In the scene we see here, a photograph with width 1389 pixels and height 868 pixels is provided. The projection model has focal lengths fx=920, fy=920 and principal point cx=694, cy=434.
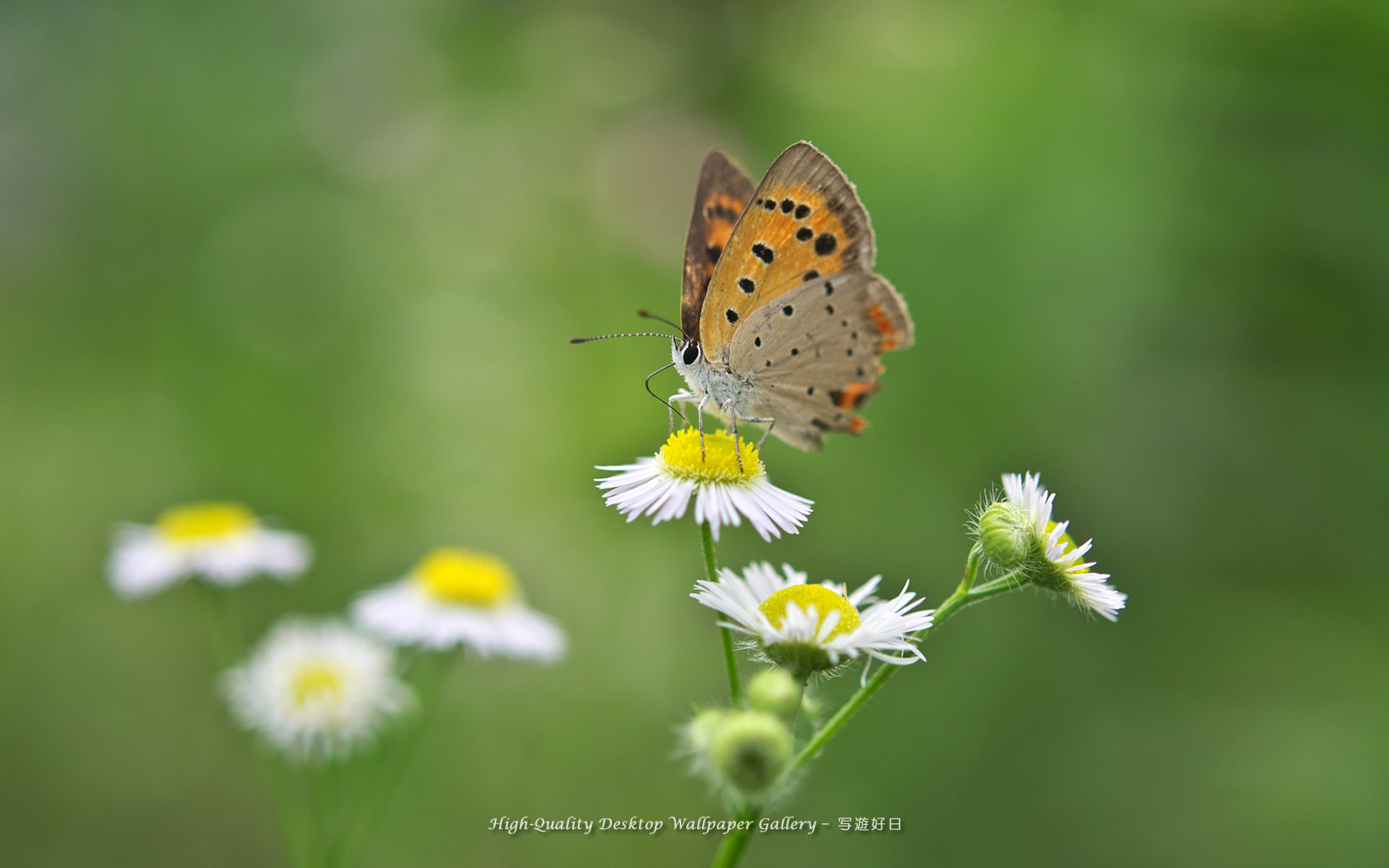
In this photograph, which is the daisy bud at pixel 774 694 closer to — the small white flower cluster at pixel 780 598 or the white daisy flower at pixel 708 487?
the small white flower cluster at pixel 780 598

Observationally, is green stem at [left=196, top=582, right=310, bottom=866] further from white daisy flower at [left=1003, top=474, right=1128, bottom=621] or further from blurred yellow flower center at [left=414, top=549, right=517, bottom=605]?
white daisy flower at [left=1003, top=474, right=1128, bottom=621]

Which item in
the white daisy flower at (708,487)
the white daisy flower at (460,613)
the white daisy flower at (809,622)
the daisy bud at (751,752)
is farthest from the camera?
Result: the white daisy flower at (460,613)

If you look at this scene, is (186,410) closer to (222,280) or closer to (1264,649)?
(222,280)

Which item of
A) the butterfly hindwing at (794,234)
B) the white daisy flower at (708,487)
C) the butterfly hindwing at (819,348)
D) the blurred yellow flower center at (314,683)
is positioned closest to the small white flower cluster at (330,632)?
the blurred yellow flower center at (314,683)

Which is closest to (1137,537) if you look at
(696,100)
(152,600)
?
(696,100)

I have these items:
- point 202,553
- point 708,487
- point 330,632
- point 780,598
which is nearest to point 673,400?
point 708,487
